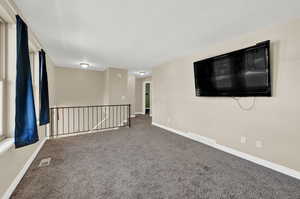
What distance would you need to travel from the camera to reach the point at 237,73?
2541 mm

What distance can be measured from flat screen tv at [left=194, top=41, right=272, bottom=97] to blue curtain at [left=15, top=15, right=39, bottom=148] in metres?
3.31

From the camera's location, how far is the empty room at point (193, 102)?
171 cm

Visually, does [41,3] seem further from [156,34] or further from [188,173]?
[188,173]

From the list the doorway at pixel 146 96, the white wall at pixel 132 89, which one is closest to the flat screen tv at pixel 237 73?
the white wall at pixel 132 89

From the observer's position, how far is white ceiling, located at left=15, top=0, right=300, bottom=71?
1.71m

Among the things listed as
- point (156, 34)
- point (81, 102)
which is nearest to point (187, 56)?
point (156, 34)

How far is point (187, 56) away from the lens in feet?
12.4

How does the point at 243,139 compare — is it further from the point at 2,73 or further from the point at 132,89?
the point at 132,89

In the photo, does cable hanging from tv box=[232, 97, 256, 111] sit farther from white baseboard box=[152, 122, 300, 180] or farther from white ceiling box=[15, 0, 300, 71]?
white ceiling box=[15, 0, 300, 71]

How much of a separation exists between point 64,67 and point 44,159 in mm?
4276

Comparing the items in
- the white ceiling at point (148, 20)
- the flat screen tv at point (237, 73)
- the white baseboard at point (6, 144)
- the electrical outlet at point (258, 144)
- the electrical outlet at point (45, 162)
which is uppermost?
the white ceiling at point (148, 20)

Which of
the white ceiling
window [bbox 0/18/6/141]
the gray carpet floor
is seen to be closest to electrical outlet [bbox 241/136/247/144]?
the gray carpet floor

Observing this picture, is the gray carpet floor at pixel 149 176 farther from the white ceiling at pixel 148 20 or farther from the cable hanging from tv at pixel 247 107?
the white ceiling at pixel 148 20

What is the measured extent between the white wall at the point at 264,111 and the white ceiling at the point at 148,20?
0.25 meters
